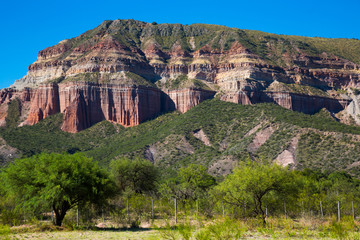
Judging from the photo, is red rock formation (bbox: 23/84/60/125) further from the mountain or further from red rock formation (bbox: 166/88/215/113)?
red rock formation (bbox: 166/88/215/113)

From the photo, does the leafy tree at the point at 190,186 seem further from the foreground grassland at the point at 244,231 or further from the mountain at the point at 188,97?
the mountain at the point at 188,97

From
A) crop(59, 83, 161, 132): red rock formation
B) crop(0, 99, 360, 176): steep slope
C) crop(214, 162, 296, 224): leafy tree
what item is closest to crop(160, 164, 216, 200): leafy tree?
crop(214, 162, 296, 224): leafy tree

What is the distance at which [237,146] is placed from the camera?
280ft

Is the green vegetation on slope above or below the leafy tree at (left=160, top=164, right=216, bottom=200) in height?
above

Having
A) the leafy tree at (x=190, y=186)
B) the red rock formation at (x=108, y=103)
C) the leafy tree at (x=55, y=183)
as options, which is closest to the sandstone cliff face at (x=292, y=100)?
the red rock formation at (x=108, y=103)

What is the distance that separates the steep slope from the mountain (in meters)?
0.29

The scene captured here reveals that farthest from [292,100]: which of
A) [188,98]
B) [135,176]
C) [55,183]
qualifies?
[55,183]

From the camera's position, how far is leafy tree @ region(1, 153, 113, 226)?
94.2ft

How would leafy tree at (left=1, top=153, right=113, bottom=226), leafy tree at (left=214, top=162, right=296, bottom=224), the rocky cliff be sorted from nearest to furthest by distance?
leafy tree at (left=214, top=162, right=296, bottom=224), leafy tree at (left=1, top=153, right=113, bottom=226), the rocky cliff

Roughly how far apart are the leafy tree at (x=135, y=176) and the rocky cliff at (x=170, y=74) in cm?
6235

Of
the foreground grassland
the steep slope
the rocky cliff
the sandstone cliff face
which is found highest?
the rocky cliff

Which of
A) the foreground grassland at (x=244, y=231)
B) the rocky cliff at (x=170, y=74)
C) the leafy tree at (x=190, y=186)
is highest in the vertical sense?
the rocky cliff at (x=170, y=74)

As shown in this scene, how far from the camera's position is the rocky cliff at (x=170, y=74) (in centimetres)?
12231

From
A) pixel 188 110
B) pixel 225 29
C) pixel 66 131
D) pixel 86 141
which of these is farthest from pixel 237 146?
pixel 225 29
